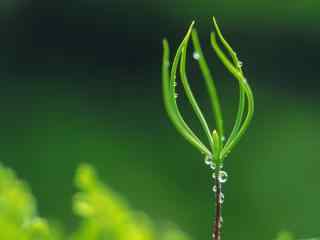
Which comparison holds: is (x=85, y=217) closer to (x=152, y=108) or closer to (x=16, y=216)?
(x=16, y=216)

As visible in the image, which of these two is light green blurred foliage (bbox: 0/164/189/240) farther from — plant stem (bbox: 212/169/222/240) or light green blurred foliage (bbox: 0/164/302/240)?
plant stem (bbox: 212/169/222/240)

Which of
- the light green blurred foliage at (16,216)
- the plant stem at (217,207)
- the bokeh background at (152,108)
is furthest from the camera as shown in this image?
the bokeh background at (152,108)

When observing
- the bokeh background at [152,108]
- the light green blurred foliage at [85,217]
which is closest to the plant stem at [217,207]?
the light green blurred foliage at [85,217]

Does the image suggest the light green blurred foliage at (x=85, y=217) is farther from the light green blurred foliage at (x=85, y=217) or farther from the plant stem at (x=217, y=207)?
the plant stem at (x=217, y=207)

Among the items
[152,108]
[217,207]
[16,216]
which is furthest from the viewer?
[152,108]

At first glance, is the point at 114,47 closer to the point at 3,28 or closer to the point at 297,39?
the point at 3,28

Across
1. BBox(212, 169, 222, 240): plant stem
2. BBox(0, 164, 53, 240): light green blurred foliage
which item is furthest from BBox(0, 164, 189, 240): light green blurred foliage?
BBox(212, 169, 222, 240): plant stem

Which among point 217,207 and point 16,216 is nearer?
point 217,207

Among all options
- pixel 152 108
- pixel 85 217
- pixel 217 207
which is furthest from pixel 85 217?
pixel 152 108
